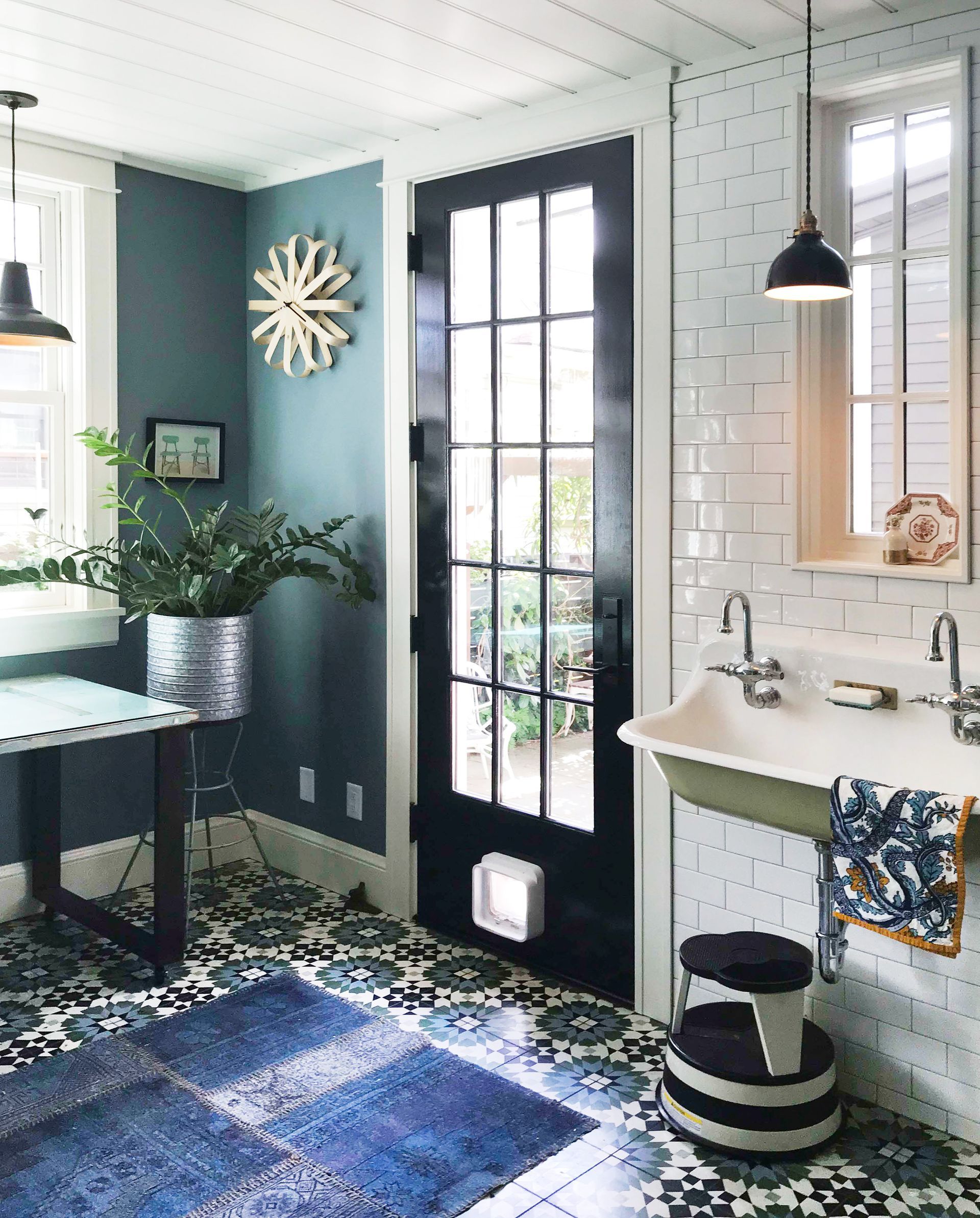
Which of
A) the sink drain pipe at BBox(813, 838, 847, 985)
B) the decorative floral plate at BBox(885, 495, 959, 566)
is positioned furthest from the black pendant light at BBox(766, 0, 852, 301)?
the sink drain pipe at BBox(813, 838, 847, 985)

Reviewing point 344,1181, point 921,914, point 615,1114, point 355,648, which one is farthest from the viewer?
point 355,648

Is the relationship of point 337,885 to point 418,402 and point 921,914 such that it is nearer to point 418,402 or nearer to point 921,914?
point 418,402

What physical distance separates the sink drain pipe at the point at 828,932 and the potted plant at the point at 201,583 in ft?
6.09

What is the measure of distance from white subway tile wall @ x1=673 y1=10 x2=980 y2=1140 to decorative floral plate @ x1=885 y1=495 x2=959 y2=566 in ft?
0.26

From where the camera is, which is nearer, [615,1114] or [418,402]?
[615,1114]

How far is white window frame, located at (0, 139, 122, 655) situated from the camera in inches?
155

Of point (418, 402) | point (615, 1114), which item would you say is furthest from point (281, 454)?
point (615, 1114)

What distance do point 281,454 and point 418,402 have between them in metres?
0.79

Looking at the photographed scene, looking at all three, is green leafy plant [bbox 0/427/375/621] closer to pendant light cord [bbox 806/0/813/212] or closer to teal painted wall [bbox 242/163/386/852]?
teal painted wall [bbox 242/163/386/852]

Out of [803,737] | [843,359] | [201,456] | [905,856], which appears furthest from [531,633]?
[201,456]

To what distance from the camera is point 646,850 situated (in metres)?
3.21

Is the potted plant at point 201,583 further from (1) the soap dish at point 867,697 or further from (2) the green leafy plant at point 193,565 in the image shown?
(1) the soap dish at point 867,697

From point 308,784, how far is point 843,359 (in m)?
2.49

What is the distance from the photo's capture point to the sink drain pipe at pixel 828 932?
263cm
